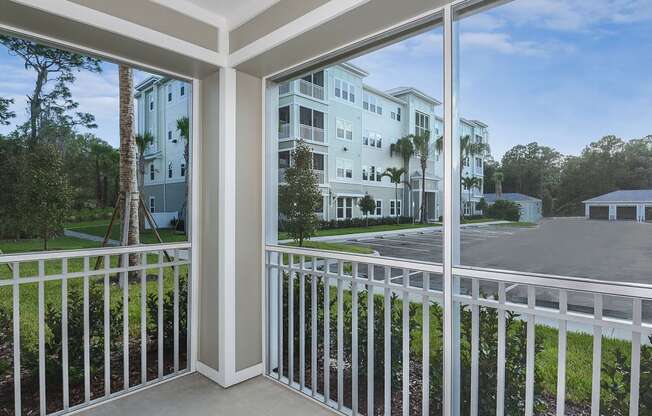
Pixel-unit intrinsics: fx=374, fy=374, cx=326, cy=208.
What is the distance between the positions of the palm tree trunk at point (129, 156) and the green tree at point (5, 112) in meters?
0.58

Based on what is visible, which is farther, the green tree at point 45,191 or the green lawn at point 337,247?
the green lawn at point 337,247

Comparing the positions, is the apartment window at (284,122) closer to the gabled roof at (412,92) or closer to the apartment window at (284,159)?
the apartment window at (284,159)

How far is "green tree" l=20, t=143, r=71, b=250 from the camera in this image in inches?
86.0

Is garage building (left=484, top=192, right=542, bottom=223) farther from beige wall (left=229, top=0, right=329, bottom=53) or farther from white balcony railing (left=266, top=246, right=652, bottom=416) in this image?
beige wall (left=229, top=0, right=329, bottom=53)

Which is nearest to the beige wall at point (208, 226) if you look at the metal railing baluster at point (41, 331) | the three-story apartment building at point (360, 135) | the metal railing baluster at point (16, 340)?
the three-story apartment building at point (360, 135)

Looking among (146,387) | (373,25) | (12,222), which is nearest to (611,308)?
(373,25)

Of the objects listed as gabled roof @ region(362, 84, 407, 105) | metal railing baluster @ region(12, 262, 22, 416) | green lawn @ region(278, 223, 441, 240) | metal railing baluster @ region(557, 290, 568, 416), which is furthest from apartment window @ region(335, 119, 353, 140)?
metal railing baluster @ region(12, 262, 22, 416)

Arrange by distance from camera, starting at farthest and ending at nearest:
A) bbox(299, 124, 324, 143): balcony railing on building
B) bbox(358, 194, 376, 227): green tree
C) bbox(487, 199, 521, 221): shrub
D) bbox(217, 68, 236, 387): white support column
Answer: bbox(217, 68, 236, 387): white support column
bbox(299, 124, 324, 143): balcony railing on building
bbox(358, 194, 376, 227): green tree
bbox(487, 199, 521, 221): shrub

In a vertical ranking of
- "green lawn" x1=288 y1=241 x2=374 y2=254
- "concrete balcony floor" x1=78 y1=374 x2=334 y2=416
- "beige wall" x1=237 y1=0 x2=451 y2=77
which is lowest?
"concrete balcony floor" x1=78 y1=374 x2=334 y2=416

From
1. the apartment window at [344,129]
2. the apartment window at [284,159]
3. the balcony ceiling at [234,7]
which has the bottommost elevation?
the apartment window at [284,159]

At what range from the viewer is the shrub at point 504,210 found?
1.75 meters

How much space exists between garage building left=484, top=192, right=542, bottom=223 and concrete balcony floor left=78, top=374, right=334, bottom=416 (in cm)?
167

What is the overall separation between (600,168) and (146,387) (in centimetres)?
299

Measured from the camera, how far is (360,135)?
229 centimetres
